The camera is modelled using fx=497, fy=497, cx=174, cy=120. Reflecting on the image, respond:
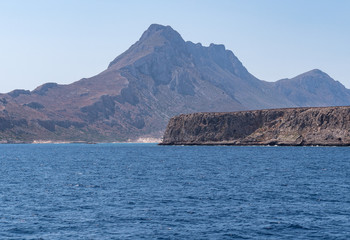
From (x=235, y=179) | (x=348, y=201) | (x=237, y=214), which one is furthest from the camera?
(x=235, y=179)

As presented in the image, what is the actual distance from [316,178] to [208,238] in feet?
171

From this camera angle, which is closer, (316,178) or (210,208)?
(210,208)

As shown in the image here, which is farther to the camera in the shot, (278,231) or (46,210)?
(46,210)

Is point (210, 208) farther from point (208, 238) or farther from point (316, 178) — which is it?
point (316, 178)

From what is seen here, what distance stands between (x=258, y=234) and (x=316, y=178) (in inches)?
1923

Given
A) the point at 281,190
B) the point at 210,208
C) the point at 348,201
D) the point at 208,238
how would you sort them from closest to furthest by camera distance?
1. the point at 208,238
2. the point at 210,208
3. the point at 348,201
4. the point at 281,190

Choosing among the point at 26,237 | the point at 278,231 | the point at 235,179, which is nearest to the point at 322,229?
the point at 278,231

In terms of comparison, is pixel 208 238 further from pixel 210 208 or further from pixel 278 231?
pixel 210 208

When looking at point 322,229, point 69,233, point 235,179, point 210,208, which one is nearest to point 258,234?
point 322,229

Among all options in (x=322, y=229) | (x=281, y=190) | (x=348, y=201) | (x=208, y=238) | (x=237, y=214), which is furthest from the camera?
(x=281, y=190)

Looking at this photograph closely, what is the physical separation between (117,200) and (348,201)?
29672 millimetres

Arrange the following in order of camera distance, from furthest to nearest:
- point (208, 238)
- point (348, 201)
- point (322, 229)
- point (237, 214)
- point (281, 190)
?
1. point (281, 190)
2. point (348, 201)
3. point (237, 214)
4. point (322, 229)
5. point (208, 238)

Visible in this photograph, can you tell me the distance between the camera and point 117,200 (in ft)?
214

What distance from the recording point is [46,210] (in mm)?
58281
